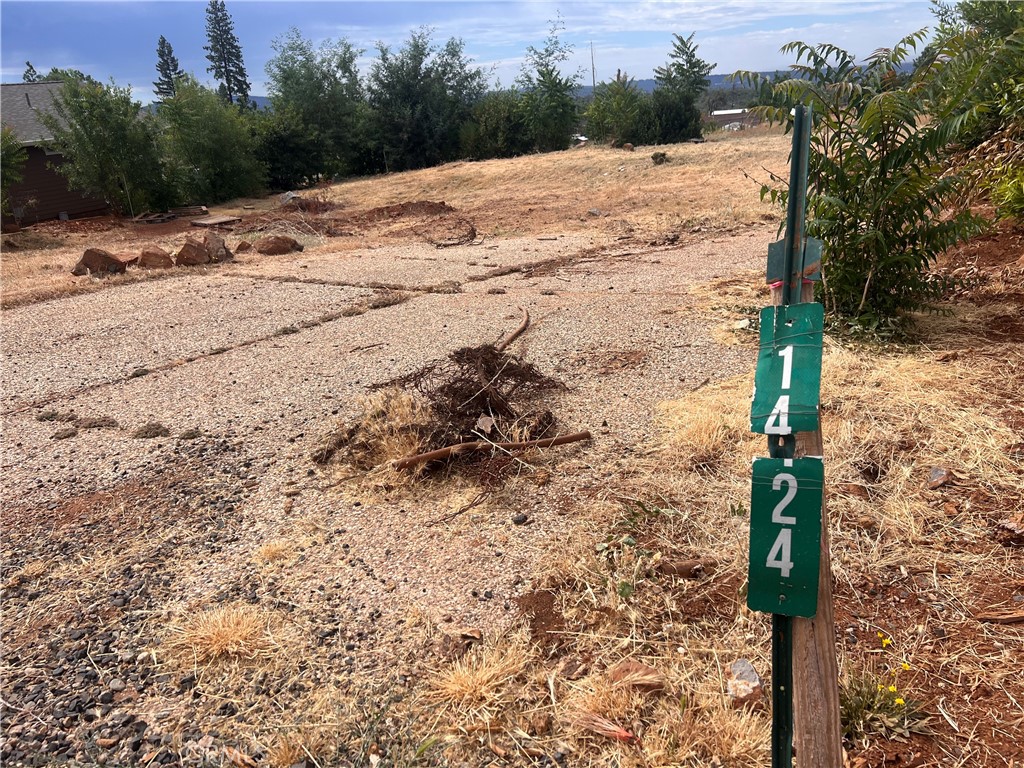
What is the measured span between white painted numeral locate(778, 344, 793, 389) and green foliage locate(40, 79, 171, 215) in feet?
76.1

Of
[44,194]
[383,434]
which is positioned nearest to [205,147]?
[44,194]

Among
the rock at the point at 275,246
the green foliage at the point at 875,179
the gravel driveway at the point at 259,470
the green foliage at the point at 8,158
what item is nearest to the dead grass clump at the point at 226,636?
the gravel driveway at the point at 259,470

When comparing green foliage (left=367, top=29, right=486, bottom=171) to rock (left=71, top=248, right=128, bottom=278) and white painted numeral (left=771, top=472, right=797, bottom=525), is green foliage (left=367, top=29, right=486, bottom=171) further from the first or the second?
white painted numeral (left=771, top=472, right=797, bottom=525)

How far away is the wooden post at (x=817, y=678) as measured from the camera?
55.5 inches

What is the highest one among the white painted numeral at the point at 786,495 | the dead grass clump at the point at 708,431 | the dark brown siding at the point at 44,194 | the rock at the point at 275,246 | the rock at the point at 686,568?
the dark brown siding at the point at 44,194

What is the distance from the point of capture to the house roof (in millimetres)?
23500

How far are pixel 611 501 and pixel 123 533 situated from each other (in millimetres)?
2680

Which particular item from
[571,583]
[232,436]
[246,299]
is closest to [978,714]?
[571,583]

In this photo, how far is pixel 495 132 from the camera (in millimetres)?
31562

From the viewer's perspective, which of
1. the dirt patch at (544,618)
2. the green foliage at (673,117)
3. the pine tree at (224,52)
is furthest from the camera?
the pine tree at (224,52)

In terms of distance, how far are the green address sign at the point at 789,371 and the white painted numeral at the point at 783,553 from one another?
0.63 feet

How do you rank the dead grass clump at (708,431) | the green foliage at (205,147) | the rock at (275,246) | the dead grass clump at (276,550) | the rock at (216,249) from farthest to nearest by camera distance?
the green foliage at (205,147), the rock at (275,246), the rock at (216,249), the dead grass clump at (708,431), the dead grass clump at (276,550)

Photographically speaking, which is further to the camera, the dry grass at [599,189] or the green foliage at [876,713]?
the dry grass at [599,189]

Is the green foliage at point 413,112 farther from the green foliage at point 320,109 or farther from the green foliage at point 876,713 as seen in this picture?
the green foliage at point 876,713
